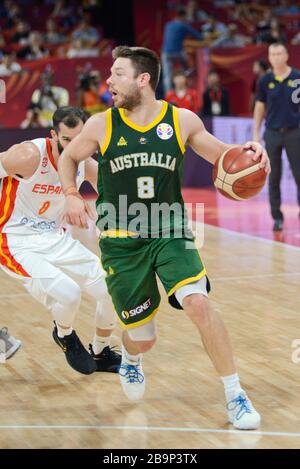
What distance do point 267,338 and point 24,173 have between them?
2.18m

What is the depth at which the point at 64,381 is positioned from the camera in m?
5.98

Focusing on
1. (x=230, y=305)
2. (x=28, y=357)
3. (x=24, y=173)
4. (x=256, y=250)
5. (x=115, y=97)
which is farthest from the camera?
(x=256, y=250)

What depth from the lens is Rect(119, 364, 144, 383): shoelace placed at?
18.0 feet

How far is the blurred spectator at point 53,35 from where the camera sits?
20078mm

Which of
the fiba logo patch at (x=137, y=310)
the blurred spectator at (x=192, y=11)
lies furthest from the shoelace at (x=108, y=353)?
the blurred spectator at (x=192, y=11)

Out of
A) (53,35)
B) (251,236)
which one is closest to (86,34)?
(53,35)

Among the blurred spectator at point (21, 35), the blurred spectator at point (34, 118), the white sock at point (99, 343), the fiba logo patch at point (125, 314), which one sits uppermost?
the fiba logo patch at point (125, 314)

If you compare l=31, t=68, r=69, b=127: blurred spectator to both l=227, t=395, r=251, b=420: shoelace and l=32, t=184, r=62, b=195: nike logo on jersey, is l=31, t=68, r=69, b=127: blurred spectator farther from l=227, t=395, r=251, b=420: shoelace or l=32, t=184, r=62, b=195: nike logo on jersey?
l=227, t=395, r=251, b=420: shoelace

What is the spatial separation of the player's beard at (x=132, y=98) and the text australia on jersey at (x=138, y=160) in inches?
11.1

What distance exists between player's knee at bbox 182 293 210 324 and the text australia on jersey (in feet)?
2.42

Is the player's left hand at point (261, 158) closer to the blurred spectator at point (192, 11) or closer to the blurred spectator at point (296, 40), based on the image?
the blurred spectator at point (296, 40)

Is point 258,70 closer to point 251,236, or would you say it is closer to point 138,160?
point 251,236
